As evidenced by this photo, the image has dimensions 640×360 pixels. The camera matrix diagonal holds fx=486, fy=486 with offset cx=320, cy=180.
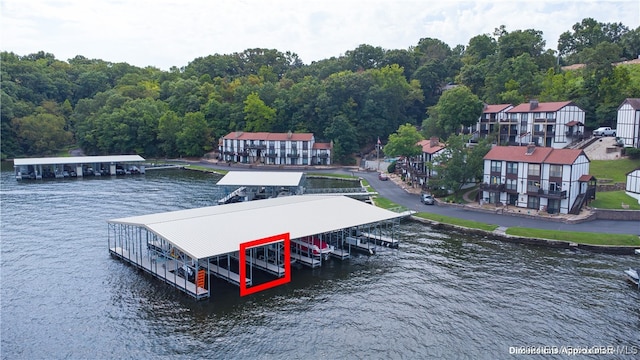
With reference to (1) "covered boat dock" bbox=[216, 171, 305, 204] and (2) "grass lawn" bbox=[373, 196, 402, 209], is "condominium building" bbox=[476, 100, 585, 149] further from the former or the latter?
(1) "covered boat dock" bbox=[216, 171, 305, 204]

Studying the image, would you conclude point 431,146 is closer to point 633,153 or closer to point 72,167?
point 633,153

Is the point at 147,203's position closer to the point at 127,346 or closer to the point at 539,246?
the point at 127,346

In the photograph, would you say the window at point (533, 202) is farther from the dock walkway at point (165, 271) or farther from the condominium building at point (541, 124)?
the dock walkway at point (165, 271)

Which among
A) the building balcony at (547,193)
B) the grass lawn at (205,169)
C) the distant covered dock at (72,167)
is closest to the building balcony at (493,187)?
the building balcony at (547,193)

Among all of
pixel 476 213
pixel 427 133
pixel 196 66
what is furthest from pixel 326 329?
pixel 196 66

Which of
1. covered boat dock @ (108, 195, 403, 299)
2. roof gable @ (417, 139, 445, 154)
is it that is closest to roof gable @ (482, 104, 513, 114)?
roof gable @ (417, 139, 445, 154)
